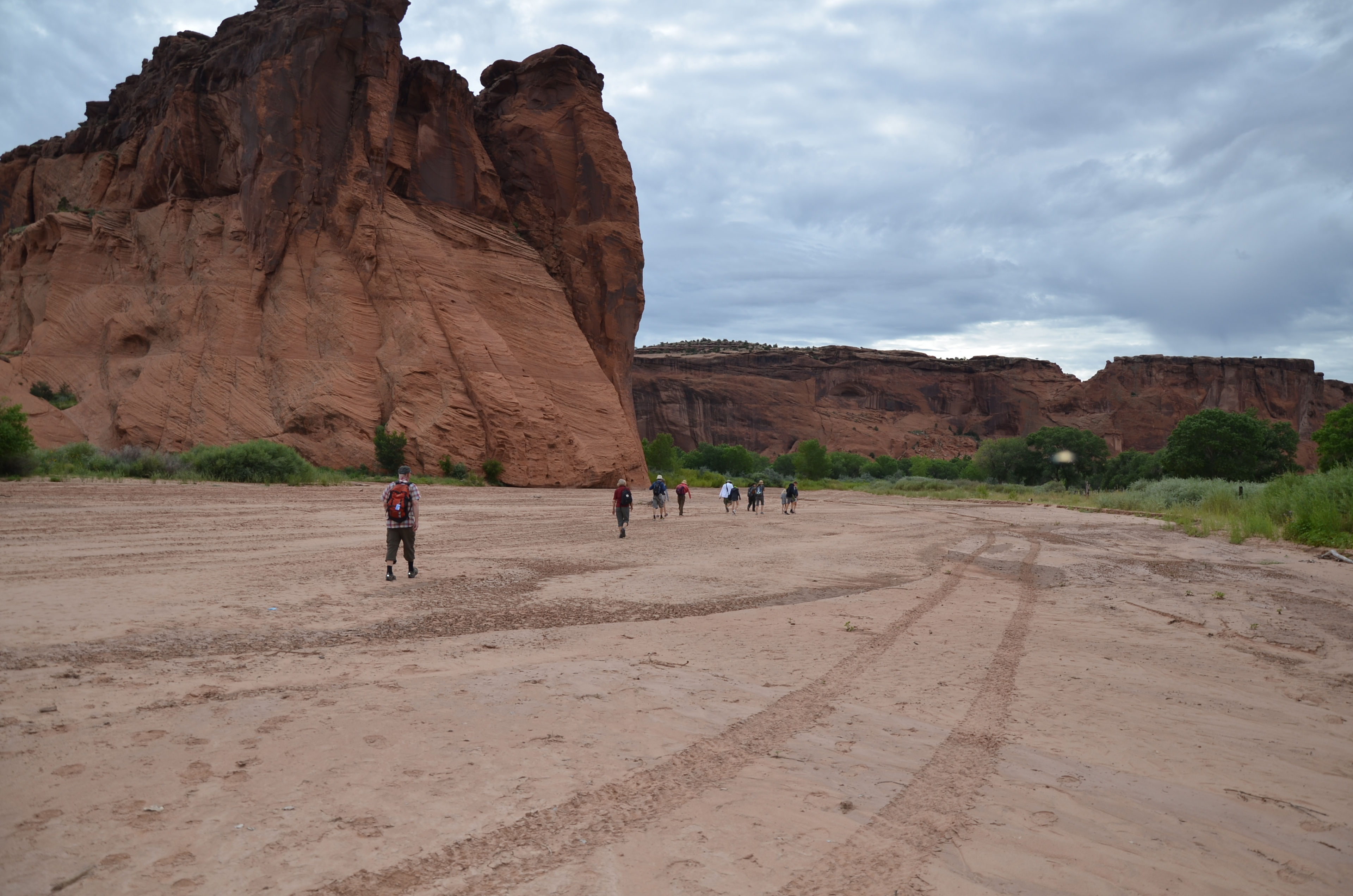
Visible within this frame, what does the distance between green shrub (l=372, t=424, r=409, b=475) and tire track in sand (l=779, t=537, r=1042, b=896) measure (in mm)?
30568

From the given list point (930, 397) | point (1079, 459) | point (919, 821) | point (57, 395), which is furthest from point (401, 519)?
point (930, 397)

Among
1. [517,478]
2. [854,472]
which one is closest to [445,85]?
[517,478]

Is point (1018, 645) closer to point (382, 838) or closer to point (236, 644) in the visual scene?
point (382, 838)

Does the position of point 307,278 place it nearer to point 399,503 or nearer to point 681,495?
point 681,495

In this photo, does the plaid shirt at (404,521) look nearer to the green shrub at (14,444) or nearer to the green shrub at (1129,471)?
the green shrub at (14,444)

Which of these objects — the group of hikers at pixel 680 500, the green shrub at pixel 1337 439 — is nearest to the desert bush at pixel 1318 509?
the group of hikers at pixel 680 500

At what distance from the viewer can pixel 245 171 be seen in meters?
37.0

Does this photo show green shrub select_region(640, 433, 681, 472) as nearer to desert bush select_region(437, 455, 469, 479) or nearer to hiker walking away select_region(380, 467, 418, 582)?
desert bush select_region(437, 455, 469, 479)

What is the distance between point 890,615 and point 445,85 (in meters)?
43.3

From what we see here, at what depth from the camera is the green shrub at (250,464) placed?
26797 millimetres

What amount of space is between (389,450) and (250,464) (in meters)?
6.21

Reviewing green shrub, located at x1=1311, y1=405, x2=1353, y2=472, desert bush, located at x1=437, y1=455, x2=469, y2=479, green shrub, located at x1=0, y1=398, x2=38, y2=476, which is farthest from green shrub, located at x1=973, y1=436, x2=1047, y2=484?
green shrub, located at x1=0, y1=398, x2=38, y2=476

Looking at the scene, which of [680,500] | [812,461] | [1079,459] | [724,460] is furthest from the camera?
[724,460]

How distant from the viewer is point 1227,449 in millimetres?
54062
